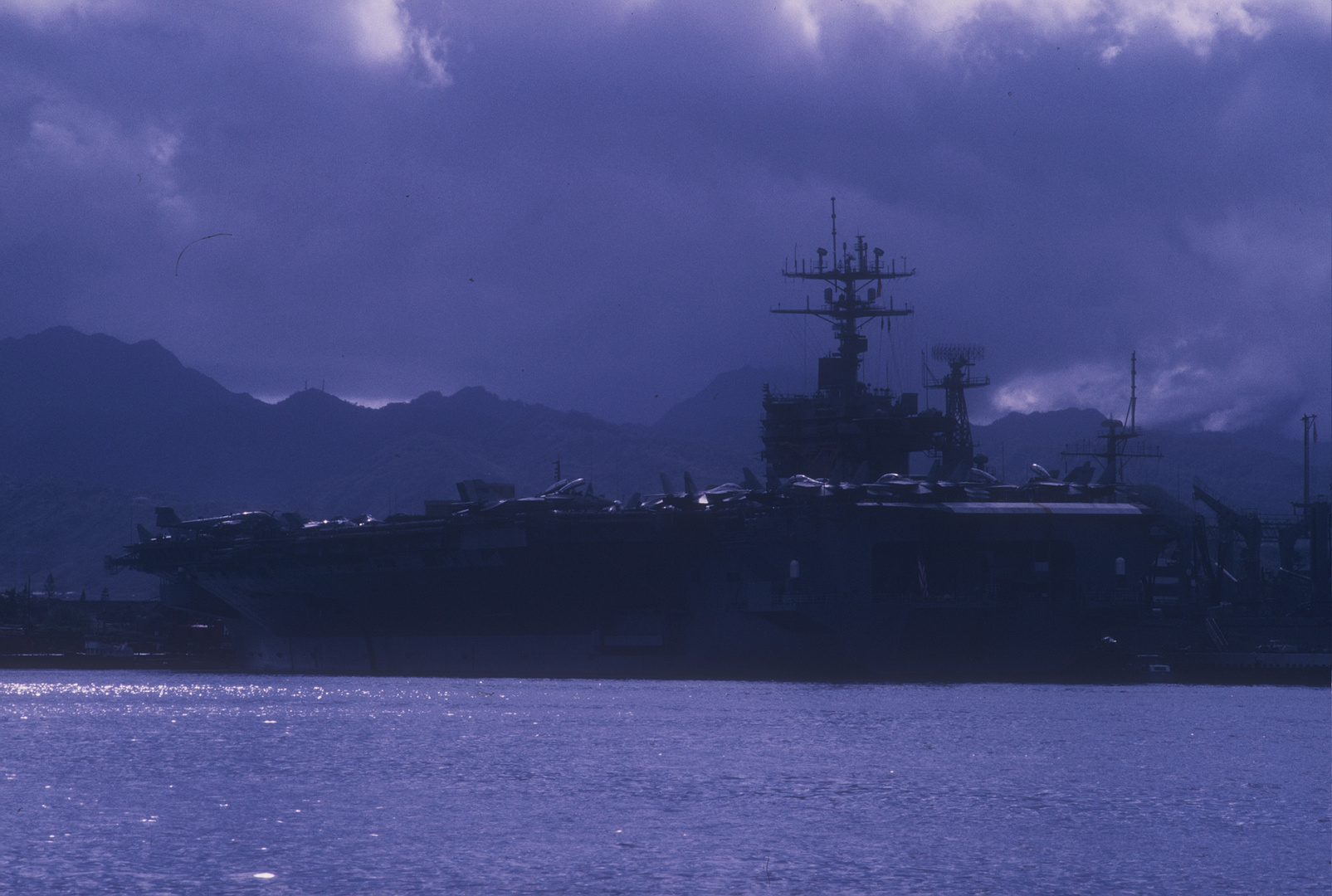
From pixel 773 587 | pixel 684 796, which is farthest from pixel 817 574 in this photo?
pixel 684 796

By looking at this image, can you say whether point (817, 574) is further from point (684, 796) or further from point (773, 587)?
point (684, 796)

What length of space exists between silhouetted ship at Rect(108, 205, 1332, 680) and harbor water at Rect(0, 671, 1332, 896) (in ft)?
13.2

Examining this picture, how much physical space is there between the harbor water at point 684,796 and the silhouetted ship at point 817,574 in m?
4.03

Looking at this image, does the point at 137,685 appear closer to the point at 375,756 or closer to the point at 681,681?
the point at 681,681

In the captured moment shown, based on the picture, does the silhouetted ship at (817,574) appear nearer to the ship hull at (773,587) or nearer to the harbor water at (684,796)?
the ship hull at (773,587)

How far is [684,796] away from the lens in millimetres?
29547

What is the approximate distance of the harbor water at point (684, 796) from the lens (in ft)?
72.9

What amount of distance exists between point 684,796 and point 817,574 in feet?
83.7

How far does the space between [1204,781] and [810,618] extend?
74.8 feet

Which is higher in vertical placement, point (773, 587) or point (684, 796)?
point (773, 587)

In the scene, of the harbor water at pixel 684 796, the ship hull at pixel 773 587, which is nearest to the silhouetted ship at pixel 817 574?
the ship hull at pixel 773 587

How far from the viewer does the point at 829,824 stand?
87.1 feet

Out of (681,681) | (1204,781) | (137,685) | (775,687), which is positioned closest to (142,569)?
(137,685)

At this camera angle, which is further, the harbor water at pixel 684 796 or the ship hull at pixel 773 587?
the ship hull at pixel 773 587
